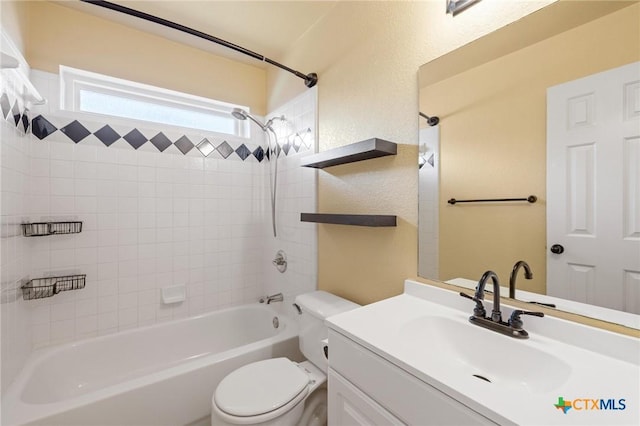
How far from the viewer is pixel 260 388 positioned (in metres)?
1.24

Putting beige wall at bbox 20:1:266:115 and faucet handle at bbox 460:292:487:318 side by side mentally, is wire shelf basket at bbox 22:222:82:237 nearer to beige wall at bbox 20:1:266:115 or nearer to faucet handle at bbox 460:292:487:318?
beige wall at bbox 20:1:266:115

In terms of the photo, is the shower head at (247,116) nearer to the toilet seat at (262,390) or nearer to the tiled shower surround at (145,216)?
the tiled shower surround at (145,216)

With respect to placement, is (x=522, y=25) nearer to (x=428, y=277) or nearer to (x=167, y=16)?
(x=428, y=277)

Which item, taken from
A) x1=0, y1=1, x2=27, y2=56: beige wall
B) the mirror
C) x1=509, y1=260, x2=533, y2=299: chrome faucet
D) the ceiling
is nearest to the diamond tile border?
x1=0, y1=1, x2=27, y2=56: beige wall

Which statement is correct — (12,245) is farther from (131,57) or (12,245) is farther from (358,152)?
(358,152)

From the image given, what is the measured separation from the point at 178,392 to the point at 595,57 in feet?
6.97

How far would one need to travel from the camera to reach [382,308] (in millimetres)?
1082

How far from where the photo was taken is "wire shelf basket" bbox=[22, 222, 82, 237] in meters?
1.58

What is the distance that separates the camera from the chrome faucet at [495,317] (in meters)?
0.84

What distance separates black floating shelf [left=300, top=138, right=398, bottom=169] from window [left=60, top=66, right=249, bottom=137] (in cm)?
119

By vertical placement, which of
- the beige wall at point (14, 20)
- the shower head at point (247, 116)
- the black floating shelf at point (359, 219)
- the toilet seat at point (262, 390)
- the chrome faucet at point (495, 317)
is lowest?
the toilet seat at point (262, 390)

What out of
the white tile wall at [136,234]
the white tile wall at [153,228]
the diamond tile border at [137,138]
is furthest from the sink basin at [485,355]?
the white tile wall at [136,234]

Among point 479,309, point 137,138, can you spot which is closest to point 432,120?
point 479,309

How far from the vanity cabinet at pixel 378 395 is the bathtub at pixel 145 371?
0.84 metres
